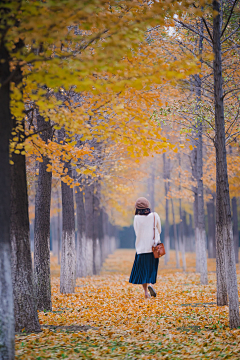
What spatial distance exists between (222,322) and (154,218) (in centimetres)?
357

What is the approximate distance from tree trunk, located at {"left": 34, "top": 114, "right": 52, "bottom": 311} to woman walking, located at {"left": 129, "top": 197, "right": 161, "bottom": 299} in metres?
2.56

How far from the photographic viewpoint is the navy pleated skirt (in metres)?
9.21

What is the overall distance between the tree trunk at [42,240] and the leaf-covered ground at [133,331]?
457 millimetres

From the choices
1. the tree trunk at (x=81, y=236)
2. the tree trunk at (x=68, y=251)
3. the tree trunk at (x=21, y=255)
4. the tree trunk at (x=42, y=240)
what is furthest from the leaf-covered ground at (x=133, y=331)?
the tree trunk at (x=81, y=236)

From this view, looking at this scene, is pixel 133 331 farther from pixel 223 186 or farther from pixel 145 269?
pixel 145 269

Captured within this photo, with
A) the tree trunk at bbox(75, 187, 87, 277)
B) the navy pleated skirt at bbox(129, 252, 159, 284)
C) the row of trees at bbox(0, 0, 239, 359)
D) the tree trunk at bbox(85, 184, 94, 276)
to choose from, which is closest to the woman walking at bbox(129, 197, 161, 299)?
the navy pleated skirt at bbox(129, 252, 159, 284)

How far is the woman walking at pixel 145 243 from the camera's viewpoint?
363 inches

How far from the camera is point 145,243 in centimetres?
929

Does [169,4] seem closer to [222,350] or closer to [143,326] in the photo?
[222,350]

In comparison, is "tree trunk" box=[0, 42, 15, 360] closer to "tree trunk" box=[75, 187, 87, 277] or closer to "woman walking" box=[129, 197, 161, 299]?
"woman walking" box=[129, 197, 161, 299]

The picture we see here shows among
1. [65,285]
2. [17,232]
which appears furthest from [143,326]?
[65,285]

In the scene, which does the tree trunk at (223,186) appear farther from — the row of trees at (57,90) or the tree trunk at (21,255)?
the tree trunk at (21,255)

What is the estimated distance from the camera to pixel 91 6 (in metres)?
3.87

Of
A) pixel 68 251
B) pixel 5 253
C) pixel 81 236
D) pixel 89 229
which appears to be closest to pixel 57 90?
pixel 5 253
